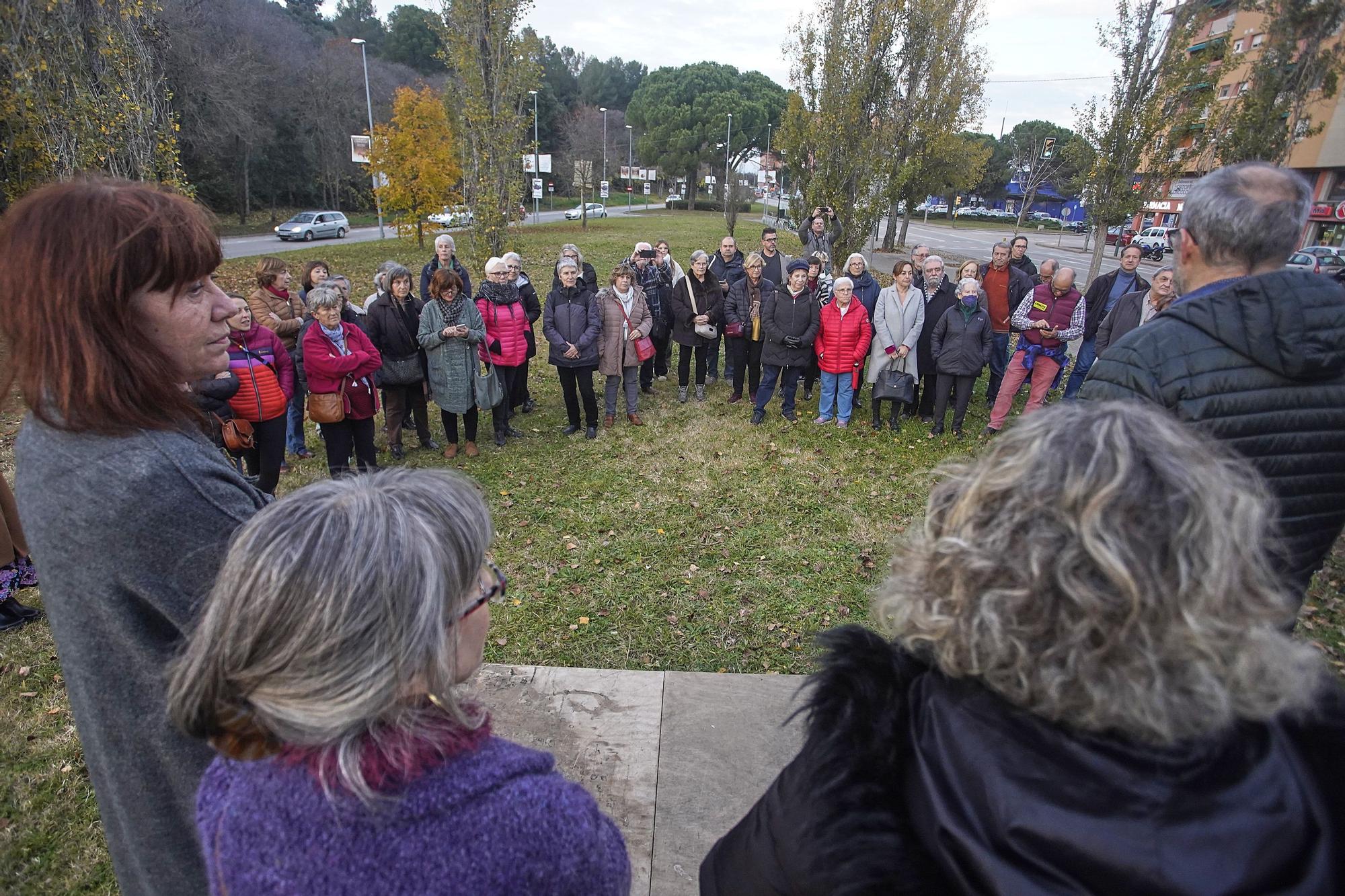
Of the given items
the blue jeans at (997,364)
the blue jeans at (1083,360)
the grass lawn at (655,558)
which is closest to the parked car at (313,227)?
the grass lawn at (655,558)

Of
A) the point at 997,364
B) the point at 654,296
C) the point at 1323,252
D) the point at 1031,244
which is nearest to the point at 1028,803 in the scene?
the point at 654,296

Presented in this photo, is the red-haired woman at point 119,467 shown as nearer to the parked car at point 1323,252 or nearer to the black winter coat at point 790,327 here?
the black winter coat at point 790,327

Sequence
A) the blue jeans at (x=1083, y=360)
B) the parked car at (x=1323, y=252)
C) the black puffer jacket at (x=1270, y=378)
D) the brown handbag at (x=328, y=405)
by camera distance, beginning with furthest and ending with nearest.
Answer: the parked car at (x=1323, y=252), the blue jeans at (x=1083, y=360), the brown handbag at (x=328, y=405), the black puffer jacket at (x=1270, y=378)

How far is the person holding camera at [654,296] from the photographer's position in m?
8.96

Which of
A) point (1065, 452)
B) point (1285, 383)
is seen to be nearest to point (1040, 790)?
point (1065, 452)

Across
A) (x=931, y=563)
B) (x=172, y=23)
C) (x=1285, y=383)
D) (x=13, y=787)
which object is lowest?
(x=13, y=787)

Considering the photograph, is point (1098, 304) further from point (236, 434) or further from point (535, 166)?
point (535, 166)

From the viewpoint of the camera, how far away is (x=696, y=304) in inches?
348

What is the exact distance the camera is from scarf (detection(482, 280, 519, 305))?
731 centimetres

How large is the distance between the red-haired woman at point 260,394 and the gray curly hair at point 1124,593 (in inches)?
204

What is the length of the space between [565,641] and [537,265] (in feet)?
55.9

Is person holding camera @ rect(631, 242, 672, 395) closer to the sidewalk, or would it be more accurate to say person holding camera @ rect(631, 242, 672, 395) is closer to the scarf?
the scarf

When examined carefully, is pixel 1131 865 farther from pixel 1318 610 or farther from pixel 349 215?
pixel 349 215

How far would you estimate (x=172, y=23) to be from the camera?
25.1 m
